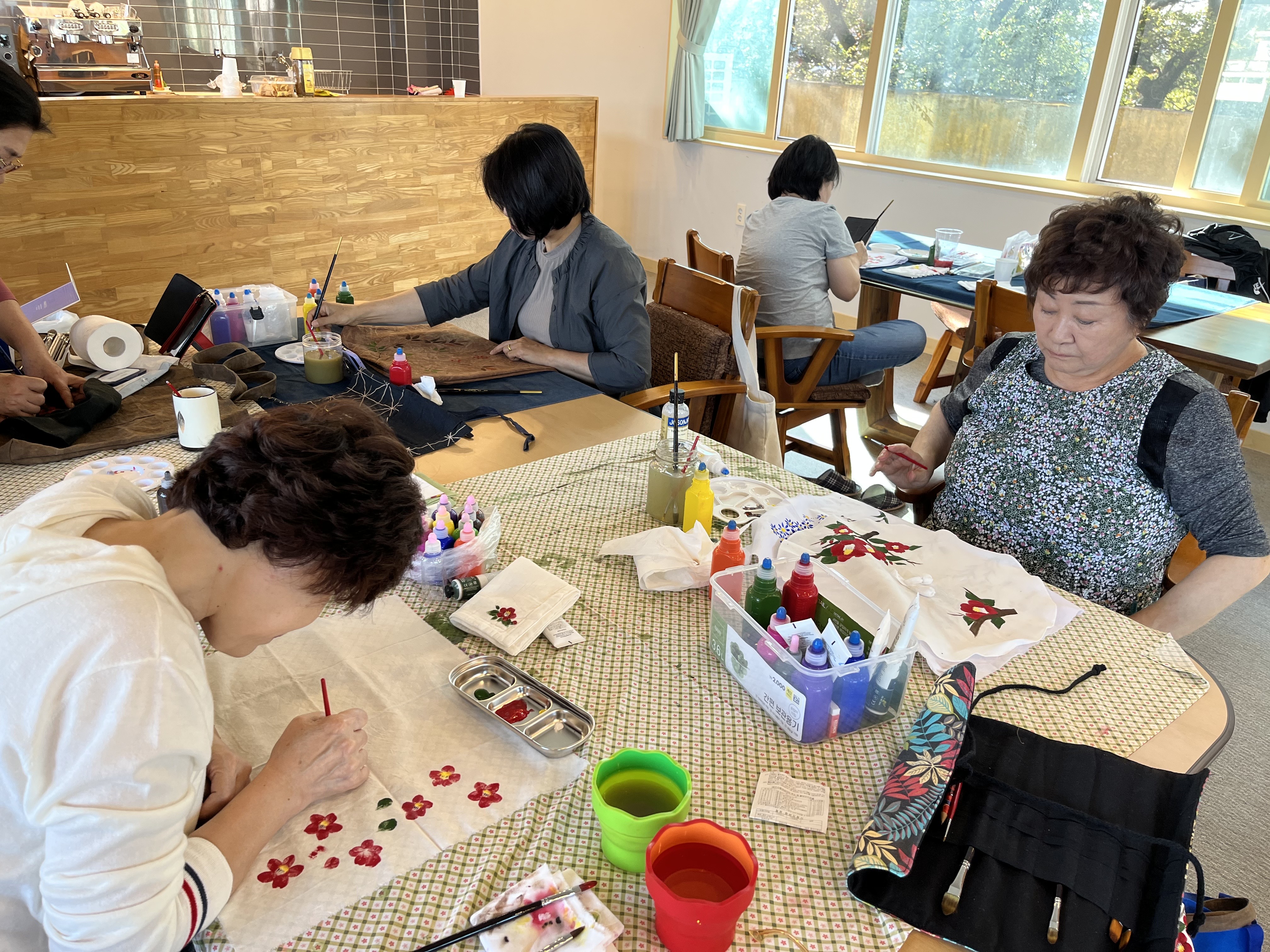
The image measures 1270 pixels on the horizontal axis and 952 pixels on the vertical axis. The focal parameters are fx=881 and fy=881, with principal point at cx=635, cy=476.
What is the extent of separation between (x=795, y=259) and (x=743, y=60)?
10.4 feet

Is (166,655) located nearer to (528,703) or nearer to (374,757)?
(374,757)

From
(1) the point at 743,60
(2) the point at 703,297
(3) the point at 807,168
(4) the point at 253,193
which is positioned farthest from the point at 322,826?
(1) the point at 743,60

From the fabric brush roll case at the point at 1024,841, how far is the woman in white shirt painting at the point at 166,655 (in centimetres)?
59

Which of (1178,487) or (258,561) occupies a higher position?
(258,561)

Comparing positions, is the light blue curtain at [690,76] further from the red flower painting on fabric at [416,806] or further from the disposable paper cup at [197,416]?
the red flower painting on fabric at [416,806]

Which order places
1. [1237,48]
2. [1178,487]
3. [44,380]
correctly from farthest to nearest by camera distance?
[1237,48]
[44,380]
[1178,487]

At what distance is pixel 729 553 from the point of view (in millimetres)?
1330

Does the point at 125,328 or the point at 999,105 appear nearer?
the point at 125,328

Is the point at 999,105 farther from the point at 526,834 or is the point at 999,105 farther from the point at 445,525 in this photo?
the point at 526,834

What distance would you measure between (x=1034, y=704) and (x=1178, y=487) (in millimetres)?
580

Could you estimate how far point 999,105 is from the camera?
4.54m

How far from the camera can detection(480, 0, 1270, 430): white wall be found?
504 cm

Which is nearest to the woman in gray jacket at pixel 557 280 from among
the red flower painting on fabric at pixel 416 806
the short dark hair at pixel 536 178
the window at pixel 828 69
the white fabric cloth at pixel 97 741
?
the short dark hair at pixel 536 178

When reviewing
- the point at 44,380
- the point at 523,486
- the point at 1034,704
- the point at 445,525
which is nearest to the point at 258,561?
the point at 445,525
